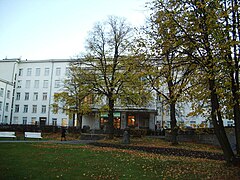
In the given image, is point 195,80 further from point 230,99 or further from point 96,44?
point 96,44

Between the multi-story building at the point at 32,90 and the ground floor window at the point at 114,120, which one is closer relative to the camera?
the ground floor window at the point at 114,120

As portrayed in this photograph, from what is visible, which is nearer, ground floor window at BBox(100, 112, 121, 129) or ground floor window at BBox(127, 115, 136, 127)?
ground floor window at BBox(100, 112, 121, 129)

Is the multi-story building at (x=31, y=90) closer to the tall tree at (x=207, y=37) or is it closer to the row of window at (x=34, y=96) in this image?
the row of window at (x=34, y=96)

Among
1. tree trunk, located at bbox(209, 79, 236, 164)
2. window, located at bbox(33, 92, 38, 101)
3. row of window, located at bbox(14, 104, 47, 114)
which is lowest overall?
tree trunk, located at bbox(209, 79, 236, 164)

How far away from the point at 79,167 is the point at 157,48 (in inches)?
239

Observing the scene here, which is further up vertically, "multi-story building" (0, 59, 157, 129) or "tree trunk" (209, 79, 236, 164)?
"multi-story building" (0, 59, 157, 129)

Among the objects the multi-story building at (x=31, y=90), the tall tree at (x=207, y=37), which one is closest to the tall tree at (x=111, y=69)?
the tall tree at (x=207, y=37)

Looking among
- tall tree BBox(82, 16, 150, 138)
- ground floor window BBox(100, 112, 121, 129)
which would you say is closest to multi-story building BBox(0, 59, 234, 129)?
ground floor window BBox(100, 112, 121, 129)

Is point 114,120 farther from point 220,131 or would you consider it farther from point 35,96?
point 220,131

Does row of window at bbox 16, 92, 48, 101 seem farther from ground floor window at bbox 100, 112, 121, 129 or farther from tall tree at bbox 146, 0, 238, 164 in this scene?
tall tree at bbox 146, 0, 238, 164

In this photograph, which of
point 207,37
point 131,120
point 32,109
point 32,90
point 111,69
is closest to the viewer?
point 207,37

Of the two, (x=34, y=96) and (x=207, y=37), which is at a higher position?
(x=34, y=96)

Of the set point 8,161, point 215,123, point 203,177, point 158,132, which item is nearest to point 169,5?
point 215,123

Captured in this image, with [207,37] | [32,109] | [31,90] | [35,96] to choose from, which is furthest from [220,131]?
[31,90]
